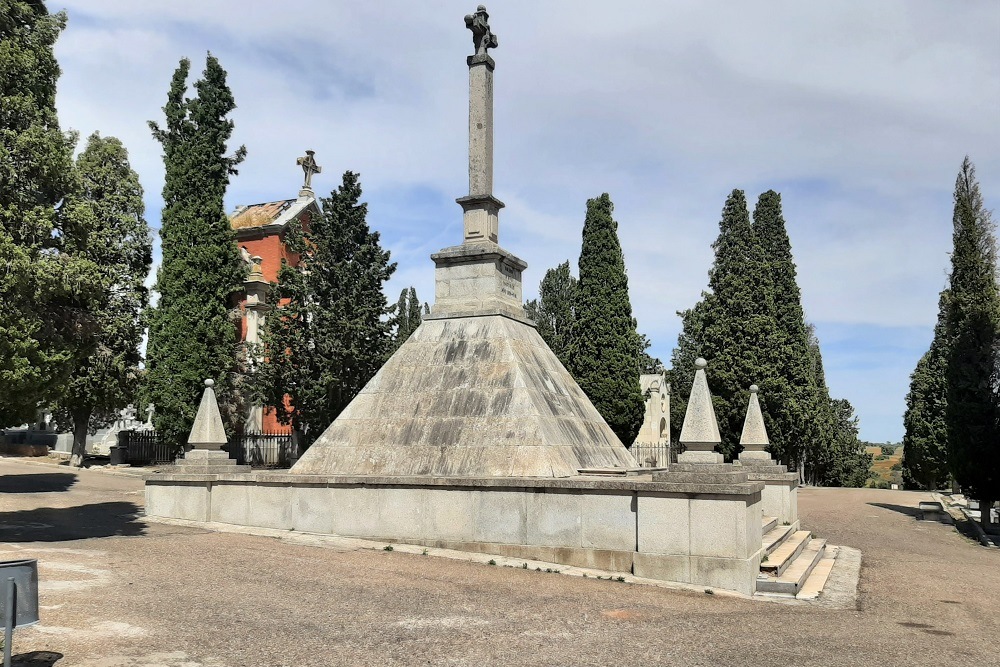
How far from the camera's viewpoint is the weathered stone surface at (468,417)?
1270cm

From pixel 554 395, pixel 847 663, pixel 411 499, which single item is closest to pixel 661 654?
pixel 847 663

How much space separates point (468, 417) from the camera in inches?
526

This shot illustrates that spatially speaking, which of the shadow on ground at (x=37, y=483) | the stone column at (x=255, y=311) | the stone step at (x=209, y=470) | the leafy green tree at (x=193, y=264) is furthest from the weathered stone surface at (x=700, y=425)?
the stone column at (x=255, y=311)

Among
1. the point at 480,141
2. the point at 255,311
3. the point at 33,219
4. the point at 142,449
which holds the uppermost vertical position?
the point at 480,141

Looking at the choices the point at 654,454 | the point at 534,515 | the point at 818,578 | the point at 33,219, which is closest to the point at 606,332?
the point at 654,454

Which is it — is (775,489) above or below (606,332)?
below

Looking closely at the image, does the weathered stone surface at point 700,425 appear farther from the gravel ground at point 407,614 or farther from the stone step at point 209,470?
the stone step at point 209,470

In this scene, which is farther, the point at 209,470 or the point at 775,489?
the point at 775,489

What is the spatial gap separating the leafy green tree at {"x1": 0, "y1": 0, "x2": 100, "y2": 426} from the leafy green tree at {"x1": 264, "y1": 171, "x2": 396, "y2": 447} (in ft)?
51.6

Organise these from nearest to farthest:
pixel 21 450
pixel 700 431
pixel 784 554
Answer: pixel 700 431 < pixel 784 554 < pixel 21 450

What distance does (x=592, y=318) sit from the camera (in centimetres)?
3459

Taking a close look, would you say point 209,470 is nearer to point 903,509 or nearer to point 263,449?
point 263,449

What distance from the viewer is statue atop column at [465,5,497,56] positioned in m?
16.0

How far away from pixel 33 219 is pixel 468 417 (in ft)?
23.6
